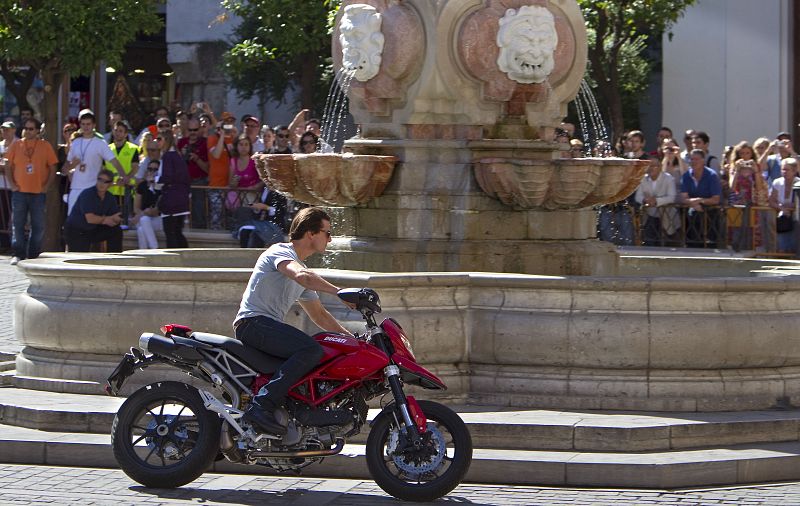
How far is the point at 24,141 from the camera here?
20359 millimetres

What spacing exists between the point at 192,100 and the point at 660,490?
28227mm

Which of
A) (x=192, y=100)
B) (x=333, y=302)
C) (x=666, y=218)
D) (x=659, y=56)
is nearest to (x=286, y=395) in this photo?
(x=333, y=302)

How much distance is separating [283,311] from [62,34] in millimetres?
16274

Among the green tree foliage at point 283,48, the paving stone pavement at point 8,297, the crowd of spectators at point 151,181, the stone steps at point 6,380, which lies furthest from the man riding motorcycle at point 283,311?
the green tree foliage at point 283,48

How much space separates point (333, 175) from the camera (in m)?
12.1

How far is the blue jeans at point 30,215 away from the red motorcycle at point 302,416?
471 inches

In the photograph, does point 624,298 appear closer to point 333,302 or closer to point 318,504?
point 333,302

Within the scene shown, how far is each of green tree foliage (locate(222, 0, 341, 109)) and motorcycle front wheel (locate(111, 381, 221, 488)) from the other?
15.4 metres

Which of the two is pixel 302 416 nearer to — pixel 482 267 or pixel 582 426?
pixel 582 426

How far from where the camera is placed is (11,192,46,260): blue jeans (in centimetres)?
2022

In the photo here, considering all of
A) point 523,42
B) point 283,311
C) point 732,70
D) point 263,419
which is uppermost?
point 732,70

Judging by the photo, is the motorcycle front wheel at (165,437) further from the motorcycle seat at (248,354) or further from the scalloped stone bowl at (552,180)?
the scalloped stone bowl at (552,180)

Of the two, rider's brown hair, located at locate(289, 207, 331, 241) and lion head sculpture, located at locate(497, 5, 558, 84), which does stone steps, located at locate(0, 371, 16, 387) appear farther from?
lion head sculpture, located at locate(497, 5, 558, 84)

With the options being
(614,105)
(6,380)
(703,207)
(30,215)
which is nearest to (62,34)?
(30,215)
